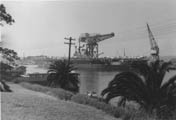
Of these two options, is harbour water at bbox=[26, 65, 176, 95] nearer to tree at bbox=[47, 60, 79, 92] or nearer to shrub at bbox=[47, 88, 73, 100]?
tree at bbox=[47, 60, 79, 92]

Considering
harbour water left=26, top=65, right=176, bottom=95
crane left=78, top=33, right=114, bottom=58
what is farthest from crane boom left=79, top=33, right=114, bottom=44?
harbour water left=26, top=65, right=176, bottom=95

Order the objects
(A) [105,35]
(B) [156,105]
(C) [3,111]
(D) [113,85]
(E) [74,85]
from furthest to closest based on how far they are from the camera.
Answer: (A) [105,35], (E) [74,85], (D) [113,85], (B) [156,105], (C) [3,111]

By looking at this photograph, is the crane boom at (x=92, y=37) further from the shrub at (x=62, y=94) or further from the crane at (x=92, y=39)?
the shrub at (x=62, y=94)

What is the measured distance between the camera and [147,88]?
874cm

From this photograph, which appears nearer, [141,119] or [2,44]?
[141,119]

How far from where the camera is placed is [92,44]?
97375 mm

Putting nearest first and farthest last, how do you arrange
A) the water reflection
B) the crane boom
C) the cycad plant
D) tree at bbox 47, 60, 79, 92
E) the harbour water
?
the cycad plant, tree at bbox 47, 60, 79, 92, the water reflection, the harbour water, the crane boom

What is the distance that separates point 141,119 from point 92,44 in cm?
9234

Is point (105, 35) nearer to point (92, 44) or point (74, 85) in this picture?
point (92, 44)

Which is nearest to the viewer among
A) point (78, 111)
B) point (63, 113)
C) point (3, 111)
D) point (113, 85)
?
point (3, 111)

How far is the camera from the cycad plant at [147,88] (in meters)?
8.55

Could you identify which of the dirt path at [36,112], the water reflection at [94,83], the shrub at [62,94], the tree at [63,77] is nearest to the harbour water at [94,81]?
the water reflection at [94,83]

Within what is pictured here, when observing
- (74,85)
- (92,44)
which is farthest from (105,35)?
(74,85)

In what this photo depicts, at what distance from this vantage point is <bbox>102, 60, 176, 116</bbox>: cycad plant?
28.1ft
